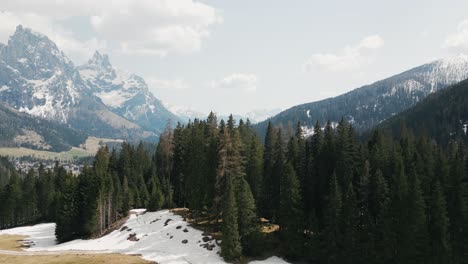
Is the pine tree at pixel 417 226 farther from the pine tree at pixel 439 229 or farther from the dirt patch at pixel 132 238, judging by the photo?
the dirt patch at pixel 132 238

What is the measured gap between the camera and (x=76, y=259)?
211 feet

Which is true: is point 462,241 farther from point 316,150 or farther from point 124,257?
point 124,257

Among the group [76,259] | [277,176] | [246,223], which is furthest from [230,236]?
[76,259]

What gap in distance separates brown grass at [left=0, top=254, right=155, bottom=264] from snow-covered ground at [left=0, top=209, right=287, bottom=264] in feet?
10.8

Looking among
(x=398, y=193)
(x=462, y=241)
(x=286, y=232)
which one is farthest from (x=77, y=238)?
(x=462, y=241)

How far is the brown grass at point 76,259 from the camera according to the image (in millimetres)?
62750

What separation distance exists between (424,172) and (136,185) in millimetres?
85627

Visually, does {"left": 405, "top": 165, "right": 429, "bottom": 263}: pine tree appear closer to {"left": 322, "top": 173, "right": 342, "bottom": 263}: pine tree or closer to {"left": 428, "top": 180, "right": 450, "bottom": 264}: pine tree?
{"left": 428, "top": 180, "right": 450, "bottom": 264}: pine tree

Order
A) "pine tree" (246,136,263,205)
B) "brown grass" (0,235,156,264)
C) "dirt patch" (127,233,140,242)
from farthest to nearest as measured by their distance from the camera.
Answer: "pine tree" (246,136,263,205)
"dirt patch" (127,233,140,242)
"brown grass" (0,235,156,264)

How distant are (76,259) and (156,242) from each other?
47.0ft

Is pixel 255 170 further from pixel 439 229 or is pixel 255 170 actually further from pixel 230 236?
pixel 439 229

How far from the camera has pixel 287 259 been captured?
2601 inches

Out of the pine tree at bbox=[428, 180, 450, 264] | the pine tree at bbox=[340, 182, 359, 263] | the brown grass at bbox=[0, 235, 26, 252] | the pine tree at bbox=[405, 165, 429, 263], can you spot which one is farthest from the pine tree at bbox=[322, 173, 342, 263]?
the brown grass at bbox=[0, 235, 26, 252]

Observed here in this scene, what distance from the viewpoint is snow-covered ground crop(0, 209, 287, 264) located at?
65688 millimetres
